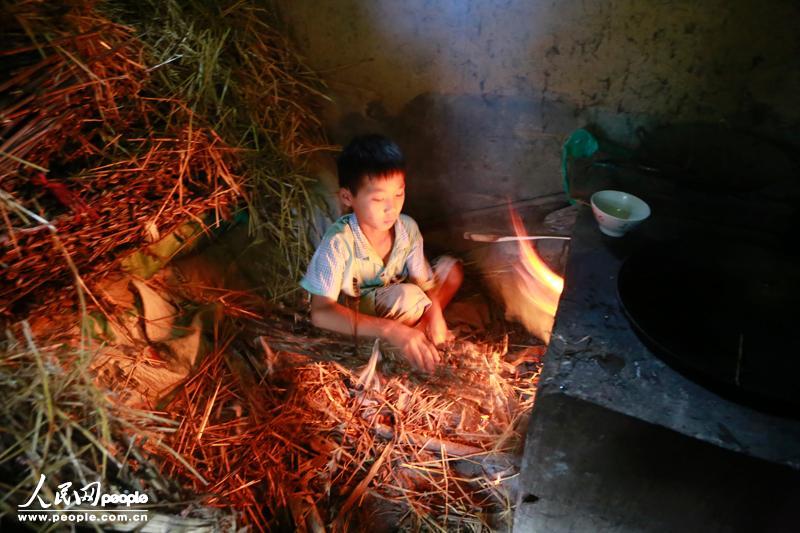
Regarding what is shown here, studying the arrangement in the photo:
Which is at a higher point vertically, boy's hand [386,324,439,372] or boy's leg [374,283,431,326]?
boy's leg [374,283,431,326]

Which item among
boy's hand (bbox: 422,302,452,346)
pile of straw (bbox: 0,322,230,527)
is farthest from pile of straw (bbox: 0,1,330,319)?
boy's hand (bbox: 422,302,452,346)

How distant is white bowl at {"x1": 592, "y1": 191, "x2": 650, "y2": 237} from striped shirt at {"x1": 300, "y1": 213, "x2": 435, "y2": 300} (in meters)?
1.06

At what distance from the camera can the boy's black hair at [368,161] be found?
2396 millimetres

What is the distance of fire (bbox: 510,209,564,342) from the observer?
313cm

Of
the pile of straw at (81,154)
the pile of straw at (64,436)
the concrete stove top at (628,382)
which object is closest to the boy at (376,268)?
the pile of straw at (81,154)

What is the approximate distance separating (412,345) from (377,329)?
22 centimetres

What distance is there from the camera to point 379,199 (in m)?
2.44

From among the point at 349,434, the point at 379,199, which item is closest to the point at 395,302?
the point at 379,199

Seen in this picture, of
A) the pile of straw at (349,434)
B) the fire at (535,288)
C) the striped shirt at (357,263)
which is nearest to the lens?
the pile of straw at (349,434)

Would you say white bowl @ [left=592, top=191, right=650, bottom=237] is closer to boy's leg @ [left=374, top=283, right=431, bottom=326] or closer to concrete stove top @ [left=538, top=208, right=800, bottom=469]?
concrete stove top @ [left=538, top=208, right=800, bottom=469]

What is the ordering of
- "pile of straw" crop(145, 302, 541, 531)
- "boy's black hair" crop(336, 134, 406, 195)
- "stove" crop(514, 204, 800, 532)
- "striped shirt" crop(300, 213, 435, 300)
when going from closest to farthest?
"stove" crop(514, 204, 800, 532), "pile of straw" crop(145, 302, 541, 531), "boy's black hair" crop(336, 134, 406, 195), "striped shirt" crop(300, 213, 435, 300)

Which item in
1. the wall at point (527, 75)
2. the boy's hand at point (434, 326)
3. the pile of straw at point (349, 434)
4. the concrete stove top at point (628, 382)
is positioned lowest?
the pile of straw at point (349, 434)

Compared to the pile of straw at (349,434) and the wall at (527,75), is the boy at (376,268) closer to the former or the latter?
the pile of straw at (349,434)

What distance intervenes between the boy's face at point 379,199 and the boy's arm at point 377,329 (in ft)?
1.70
